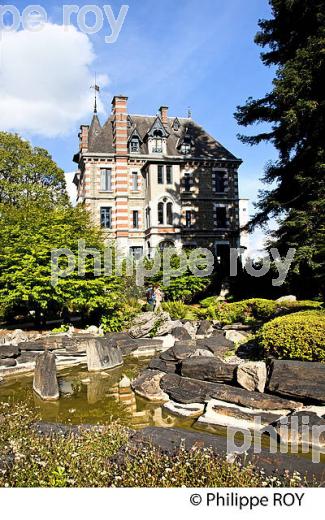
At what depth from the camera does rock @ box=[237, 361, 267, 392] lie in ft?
27.7

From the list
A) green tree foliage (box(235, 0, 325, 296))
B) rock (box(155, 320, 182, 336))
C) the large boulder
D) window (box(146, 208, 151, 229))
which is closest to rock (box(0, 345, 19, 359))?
the large boulder

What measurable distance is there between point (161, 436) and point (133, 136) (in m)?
34.7

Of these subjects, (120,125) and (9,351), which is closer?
(9,351)

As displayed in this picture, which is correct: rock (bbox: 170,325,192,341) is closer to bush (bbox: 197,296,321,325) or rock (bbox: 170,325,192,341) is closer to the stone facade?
bush (bbox: 197,296,321,325)

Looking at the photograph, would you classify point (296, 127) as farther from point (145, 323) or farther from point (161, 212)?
point (161, 212)

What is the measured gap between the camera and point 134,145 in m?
37.5

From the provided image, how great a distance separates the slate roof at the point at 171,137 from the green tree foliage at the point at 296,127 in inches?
587

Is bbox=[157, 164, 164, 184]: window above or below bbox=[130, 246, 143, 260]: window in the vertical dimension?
above

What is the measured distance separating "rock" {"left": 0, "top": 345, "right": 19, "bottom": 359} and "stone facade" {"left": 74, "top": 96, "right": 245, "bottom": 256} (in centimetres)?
2202

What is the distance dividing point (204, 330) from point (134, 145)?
25.6 metres

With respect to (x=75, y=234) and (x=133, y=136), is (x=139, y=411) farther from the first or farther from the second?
(x=133, y=136)

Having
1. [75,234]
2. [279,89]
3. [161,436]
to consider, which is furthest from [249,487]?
[279,89]

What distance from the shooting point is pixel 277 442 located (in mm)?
6711

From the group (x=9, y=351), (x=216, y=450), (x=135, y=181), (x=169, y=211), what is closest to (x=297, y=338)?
(x=216, y=450)
